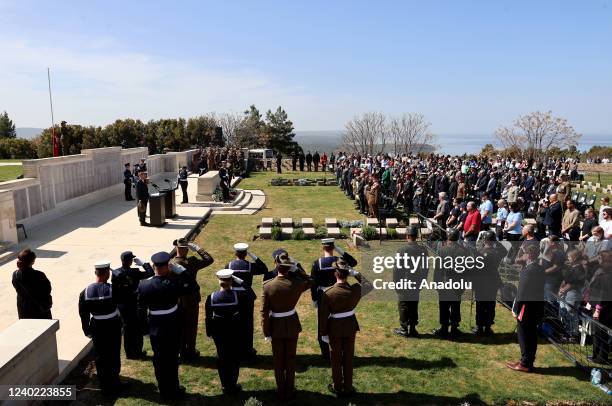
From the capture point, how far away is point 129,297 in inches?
236

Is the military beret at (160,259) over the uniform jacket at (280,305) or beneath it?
over

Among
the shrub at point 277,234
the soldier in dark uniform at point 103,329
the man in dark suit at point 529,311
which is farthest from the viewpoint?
the shrub at point 277,234

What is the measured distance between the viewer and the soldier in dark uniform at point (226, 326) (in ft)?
18.0

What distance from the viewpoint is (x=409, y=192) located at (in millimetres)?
16859

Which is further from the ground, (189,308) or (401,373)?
(189,308)

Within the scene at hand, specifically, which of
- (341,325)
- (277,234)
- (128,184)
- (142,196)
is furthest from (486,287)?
(128,184)

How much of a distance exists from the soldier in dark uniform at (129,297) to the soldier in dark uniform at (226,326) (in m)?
1.16

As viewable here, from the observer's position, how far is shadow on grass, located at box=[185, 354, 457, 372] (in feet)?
20.6

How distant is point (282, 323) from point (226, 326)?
2.13 ft

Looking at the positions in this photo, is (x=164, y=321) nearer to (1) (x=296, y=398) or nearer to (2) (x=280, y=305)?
(2) (x=280, y=305)

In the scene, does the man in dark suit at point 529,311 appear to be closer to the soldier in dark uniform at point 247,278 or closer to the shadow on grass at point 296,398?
the shadow on grass at point 296,398

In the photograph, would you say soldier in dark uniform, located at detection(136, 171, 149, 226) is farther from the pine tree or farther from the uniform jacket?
the pine tree

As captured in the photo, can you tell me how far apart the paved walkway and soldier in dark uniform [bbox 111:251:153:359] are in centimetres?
67

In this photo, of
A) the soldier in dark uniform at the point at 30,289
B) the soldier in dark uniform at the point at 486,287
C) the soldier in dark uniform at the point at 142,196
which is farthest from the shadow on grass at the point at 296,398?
the soldier in dark uniform at the point at 142,196
